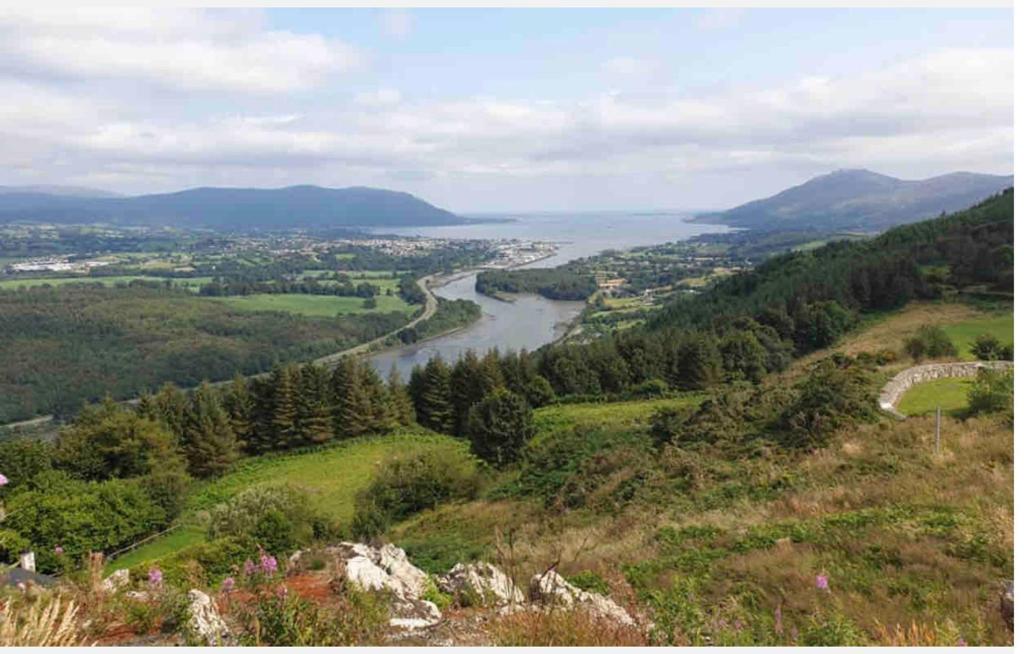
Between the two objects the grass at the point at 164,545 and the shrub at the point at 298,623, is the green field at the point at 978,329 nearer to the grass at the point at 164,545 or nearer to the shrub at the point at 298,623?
the shrub at the point at 298,623

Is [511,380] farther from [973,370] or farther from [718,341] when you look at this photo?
[973,370]

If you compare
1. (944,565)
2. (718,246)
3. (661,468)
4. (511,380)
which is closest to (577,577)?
(944,565)

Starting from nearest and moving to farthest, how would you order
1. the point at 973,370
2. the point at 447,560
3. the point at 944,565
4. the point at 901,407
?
the point at 944,565 → the point at 447,560 → the point at 901,407 → the point at 973,370

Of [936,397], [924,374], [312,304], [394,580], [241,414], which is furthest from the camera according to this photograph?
[312,304]

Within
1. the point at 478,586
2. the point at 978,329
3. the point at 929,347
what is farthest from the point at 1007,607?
the point at 978,329

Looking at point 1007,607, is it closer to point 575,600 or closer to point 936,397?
point 575,600

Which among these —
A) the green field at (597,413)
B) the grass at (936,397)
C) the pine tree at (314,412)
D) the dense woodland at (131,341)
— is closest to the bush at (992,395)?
the grass at (936,397)
